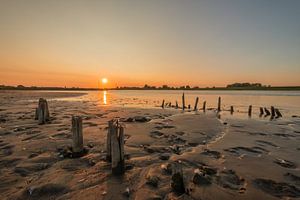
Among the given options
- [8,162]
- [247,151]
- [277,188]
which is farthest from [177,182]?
[8,162]

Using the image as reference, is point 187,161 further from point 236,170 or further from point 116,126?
point 116,126

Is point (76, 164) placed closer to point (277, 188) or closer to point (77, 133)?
point (77, 133)

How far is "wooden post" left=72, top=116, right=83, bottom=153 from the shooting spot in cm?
892

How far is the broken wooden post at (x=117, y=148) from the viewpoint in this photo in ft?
24.5

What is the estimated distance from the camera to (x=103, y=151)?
10.1 meters

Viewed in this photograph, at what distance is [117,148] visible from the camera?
296 inches

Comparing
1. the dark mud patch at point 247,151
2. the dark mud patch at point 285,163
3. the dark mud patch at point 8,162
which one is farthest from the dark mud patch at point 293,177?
the dark mud patch at point 8,162

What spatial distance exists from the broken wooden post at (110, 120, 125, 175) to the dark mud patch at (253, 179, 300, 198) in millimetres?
4702

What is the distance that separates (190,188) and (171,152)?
3850 millimetres

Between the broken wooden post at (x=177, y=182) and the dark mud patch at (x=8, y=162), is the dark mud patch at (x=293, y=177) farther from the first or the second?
the dark mud patch at (x=8, y=162)

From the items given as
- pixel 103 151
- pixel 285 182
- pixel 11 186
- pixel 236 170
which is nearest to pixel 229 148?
pixel 236 170

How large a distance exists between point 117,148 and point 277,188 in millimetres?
5526

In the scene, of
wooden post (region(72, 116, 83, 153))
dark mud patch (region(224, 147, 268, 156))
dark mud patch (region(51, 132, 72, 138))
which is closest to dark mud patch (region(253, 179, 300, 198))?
dark mud patch (region(224, 147, 268, 156))

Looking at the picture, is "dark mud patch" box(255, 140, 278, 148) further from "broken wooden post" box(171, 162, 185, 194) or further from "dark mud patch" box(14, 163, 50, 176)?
"dark mud patch" box(14, 163, 50, 176)
